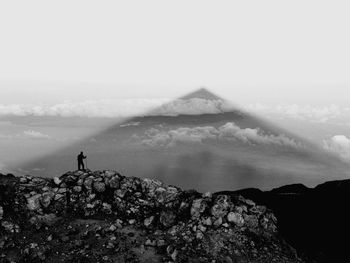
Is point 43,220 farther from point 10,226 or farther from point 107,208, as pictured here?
point 107,208

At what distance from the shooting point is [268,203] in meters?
36.8

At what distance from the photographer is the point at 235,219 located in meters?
32.5

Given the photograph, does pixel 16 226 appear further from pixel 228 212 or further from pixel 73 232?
pixel 228 212

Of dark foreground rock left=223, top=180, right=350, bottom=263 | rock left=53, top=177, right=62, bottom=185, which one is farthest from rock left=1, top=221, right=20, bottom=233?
dark foreground rock left=223, top=180, right=350, bottom=263

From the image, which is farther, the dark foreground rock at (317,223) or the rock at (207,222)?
the rock at (207,222)

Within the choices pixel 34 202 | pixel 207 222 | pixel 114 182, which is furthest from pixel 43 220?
pixel 207 222

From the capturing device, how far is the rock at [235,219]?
32375mm

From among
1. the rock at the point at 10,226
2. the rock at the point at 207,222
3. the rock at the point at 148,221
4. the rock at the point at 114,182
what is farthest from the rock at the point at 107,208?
the rock at the point at 207,222

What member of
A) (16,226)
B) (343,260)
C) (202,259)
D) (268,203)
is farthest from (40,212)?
→ (343,260)

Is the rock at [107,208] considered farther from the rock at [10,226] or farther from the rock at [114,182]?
the rock at [10,226]

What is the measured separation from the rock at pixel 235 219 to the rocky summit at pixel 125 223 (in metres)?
0.09

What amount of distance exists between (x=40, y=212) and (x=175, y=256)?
12.7m

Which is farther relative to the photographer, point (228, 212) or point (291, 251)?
point (228, 212)

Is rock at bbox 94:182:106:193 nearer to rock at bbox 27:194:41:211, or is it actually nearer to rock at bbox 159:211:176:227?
rock at bbox 27:194:41:211
